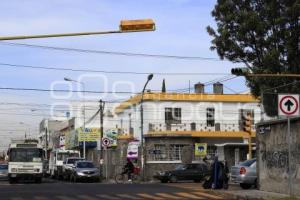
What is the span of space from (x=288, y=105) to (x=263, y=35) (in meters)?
6.72

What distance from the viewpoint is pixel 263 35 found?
26188 mm

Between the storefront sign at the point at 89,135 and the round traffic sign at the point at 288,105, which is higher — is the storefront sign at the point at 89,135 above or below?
above

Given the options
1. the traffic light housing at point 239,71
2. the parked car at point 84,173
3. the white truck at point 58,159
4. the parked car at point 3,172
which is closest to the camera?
the traffic light housing at point 239,71

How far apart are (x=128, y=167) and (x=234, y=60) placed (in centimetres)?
1694

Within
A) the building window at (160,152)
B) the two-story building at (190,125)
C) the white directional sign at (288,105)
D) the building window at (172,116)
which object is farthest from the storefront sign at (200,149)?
the white directional sign at (288,105)

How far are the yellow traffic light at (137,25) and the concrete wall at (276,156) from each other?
739 cm

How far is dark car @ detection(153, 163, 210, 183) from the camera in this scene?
132 feet

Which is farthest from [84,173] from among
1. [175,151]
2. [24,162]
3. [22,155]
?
[175,151]

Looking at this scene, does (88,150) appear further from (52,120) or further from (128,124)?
(52,120)

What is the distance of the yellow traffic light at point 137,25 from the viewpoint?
16.9 m

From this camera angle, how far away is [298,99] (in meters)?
20.2

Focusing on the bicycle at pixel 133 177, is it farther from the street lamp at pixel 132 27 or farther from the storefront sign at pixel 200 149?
the street lamp at pixel 132 27

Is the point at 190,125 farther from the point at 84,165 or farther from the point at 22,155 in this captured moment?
the point at 22,155

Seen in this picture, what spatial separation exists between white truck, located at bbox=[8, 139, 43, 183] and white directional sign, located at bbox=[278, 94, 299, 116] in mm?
23681
